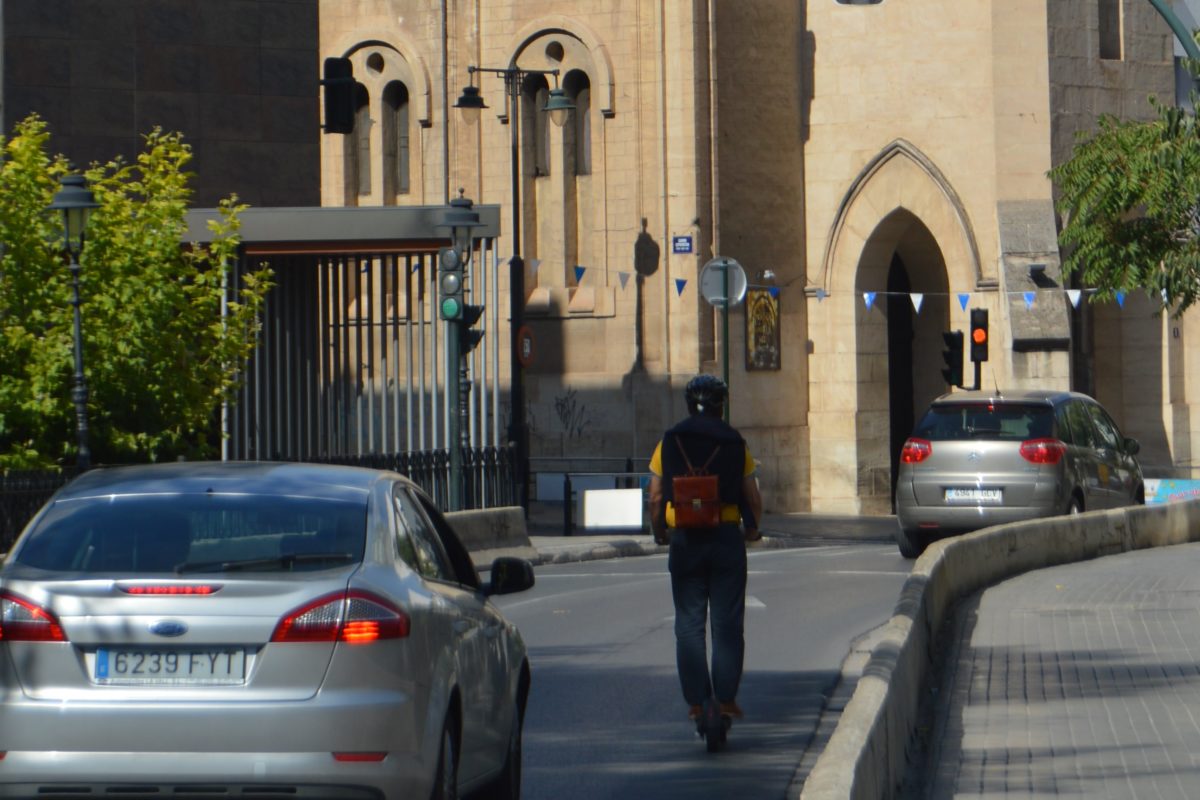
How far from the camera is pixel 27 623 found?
6402 millimetres

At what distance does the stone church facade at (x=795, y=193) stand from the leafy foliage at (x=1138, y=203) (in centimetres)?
1590

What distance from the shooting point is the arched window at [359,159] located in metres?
43.8

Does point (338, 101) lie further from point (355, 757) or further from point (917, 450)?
point (355, 757)

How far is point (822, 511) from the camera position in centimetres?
3997

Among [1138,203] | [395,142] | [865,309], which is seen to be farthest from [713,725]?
[395,142]

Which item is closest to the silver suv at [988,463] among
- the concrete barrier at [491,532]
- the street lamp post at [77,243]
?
the concrete barrier at [491,532]

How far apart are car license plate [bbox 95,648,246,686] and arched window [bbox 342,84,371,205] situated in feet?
124

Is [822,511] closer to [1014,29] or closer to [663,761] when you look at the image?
[1014,29]

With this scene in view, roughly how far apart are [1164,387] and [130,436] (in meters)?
25.0

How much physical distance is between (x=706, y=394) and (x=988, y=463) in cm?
1194

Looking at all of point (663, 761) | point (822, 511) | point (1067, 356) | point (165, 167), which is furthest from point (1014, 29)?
point (663, 761)

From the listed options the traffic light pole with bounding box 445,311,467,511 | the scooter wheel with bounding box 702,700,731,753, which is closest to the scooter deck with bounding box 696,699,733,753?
the scooter wheel with bounding box 702,700,731,753

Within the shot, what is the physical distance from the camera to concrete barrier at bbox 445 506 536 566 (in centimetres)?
2340

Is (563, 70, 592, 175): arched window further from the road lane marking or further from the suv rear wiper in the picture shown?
the suv rear wiper
